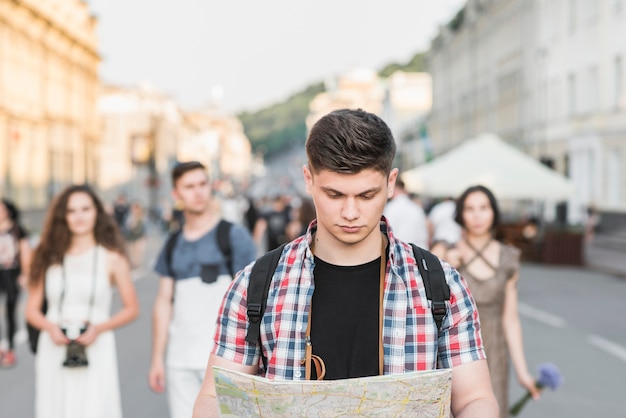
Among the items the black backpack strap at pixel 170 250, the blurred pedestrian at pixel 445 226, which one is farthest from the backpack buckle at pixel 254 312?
the blurred pedestrian at pixel 445 226

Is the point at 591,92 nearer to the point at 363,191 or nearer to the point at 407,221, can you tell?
the point at 407,221

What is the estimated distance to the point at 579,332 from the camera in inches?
522

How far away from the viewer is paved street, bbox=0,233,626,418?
27.9 ft

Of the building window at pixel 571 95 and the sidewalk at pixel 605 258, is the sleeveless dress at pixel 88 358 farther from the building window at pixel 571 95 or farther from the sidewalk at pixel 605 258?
the building window at pixel 571 95

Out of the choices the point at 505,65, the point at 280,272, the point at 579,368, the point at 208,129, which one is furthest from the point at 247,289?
the point at 208,129

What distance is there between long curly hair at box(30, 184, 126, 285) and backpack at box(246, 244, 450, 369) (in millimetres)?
3564

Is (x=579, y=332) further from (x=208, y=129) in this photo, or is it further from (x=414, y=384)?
(x=208, y=129)

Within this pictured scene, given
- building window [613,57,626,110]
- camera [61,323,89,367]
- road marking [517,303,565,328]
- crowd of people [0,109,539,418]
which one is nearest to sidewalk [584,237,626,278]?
building window [613,57,626,110]

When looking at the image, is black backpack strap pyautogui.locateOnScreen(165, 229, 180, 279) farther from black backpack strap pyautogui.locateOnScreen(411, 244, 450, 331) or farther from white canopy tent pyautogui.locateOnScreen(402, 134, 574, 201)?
white canopy tent pyautogui.locateOnScreen(402, 134, 574, 201)

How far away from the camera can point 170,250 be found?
5.82 m

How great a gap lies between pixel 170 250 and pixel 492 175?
14.3 meters

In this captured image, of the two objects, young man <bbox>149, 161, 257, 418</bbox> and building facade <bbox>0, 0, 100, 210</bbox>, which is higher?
building facade <bbox>0, 0, 100, 210</bbox>

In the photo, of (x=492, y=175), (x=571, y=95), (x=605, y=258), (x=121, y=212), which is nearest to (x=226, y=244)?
(x=492, y=175)

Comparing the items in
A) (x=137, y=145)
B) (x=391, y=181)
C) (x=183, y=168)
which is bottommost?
(x=391, y=181)
